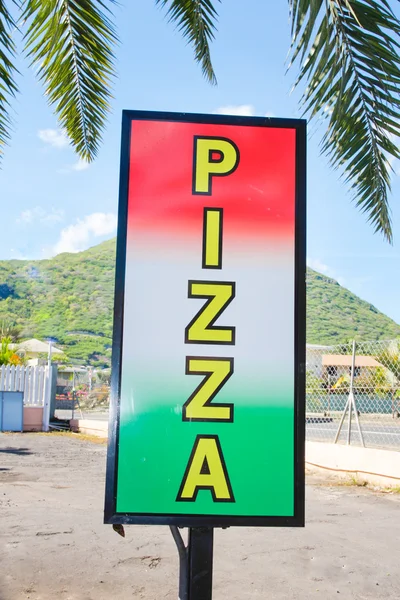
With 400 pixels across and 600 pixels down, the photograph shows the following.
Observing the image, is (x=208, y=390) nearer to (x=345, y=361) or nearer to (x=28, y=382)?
(x=345, y=361)

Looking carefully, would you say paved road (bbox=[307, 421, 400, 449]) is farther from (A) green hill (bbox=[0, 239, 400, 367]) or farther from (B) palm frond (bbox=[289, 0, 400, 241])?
(A) green hill (bbox=[0, 239, 400, 367])

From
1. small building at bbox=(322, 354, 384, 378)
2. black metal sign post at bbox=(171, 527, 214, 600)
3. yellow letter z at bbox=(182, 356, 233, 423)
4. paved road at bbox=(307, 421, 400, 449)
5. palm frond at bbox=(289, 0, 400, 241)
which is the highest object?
palm frond at bbox=(289, 0, 400, 241)

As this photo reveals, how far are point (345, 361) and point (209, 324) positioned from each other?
7728 mm

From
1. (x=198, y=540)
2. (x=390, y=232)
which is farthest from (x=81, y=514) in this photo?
(x=198, y=540)

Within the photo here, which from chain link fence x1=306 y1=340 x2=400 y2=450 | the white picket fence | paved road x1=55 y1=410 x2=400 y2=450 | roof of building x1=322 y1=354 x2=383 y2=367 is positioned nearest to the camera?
chain link fence x1=306 y1=340 x2=400 y2=450

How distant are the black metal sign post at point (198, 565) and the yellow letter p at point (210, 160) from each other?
114cm

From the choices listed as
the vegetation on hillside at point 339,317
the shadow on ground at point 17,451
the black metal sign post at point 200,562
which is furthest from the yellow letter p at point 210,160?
the vegetation on hillside at point 339,317

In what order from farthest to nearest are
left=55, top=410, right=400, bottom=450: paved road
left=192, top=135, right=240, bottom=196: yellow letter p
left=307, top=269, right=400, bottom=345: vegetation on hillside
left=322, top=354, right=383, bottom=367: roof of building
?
left=307, top=269, right=400, bottom=345: vegetation on hillside < left=55, top=410, right=400, bottom=450: paved road < left=322, top=354, right=383, bottom=367: roof of building < left=192, top=135, right=240, bottom=196: yellow letter p

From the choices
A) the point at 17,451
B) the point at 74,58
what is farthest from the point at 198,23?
the point at 17,451

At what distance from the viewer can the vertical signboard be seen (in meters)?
1.82

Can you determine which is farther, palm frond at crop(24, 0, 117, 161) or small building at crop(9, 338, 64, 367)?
small building at crop(9, 338, 64, 367)

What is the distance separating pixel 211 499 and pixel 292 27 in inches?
83.3

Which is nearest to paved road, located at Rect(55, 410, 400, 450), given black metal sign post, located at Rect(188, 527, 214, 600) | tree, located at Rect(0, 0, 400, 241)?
tree, located at Rect(0, 0, 400, 241)

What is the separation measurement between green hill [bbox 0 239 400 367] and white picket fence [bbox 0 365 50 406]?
7035 centimetres
